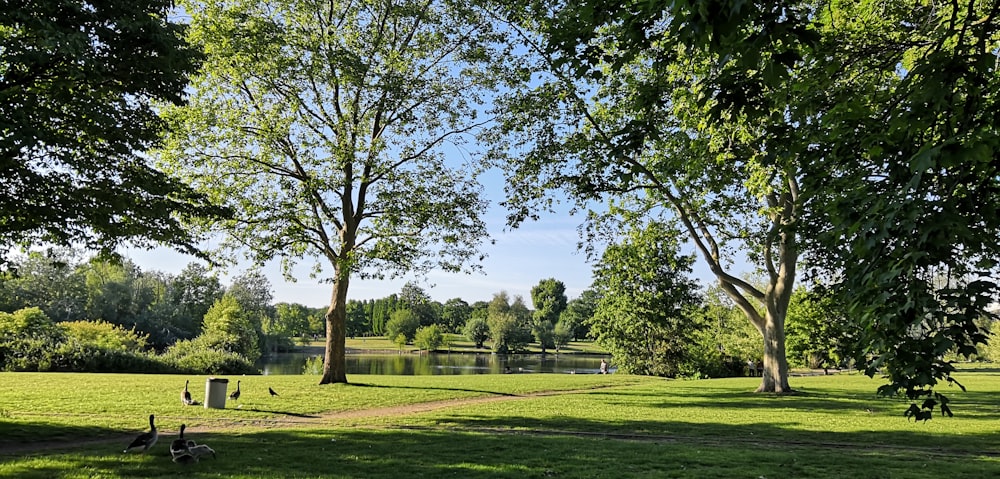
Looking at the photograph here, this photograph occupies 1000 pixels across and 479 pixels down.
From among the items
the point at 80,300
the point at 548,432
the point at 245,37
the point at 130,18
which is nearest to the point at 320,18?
Result: the point at 245,37

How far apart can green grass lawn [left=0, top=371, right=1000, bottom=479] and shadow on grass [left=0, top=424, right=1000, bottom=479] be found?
0.03 meters

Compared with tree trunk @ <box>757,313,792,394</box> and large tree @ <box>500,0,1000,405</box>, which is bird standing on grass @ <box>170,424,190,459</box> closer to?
large tree @ <box>500,0,1000,405</box>

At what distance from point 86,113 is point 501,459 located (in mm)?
7962

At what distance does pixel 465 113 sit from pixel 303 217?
21.4 feet

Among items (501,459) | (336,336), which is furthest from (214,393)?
(501,459)

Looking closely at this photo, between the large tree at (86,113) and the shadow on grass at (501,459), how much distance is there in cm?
396

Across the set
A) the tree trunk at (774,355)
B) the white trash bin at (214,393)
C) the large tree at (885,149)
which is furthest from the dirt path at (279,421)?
the large tree at (885,149)

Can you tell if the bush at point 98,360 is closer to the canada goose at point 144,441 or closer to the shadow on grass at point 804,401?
the shadow on grass at point 804,401

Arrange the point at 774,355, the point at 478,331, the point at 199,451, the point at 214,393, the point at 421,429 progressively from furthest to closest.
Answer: the point at 478,331 < the point at 774,355 < the point at 214,393 < the point at 421,429 < the point at 199,451

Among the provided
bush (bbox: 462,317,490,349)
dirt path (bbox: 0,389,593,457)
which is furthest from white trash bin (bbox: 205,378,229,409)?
bush (bbox: 462,317,490,349)

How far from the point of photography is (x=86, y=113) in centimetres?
925

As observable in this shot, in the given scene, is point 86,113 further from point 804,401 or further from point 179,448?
point 804,401

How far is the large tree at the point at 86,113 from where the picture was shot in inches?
333

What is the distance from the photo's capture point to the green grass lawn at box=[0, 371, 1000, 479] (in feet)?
24.6
